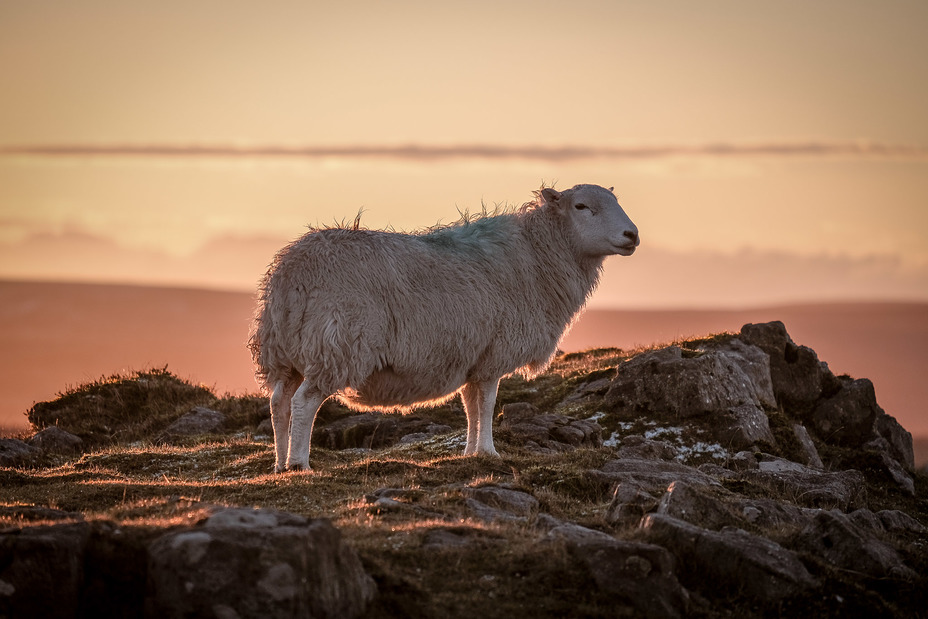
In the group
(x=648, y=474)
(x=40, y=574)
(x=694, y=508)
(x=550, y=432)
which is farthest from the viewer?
(x=550, y=432)

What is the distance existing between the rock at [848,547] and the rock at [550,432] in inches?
259

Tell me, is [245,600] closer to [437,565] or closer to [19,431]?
[437,565]

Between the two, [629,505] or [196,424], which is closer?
[629,505]

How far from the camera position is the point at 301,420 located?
14.4 m

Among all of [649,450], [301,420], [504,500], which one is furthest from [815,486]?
[301,420]

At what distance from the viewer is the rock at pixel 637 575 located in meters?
9.02

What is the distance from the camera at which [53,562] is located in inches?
316

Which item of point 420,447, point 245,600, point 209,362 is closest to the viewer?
point 245,600

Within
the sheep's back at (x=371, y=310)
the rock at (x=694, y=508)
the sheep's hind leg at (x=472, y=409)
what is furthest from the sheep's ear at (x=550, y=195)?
the rock at (x=694, y=508)

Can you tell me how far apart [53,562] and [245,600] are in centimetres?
160

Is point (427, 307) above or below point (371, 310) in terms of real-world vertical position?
above

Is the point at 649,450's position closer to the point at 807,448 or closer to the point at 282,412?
the point at 807,448

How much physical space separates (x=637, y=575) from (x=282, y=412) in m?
7.36

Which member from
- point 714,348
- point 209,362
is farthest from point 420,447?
point 209,362
